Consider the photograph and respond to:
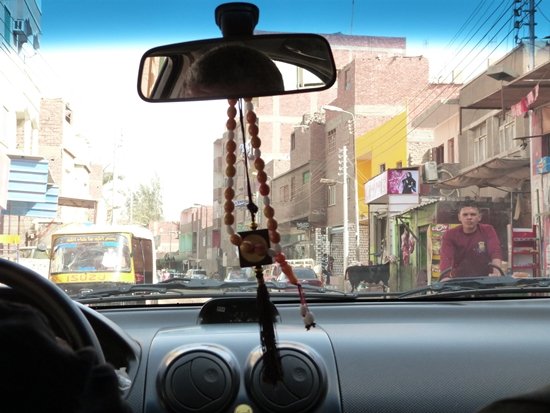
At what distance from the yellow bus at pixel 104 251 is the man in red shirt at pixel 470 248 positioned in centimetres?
336

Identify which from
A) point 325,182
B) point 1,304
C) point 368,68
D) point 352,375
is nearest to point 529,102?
point 325,182

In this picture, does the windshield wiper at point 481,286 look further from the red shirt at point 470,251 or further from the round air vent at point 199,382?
the round air vent at point 199,382

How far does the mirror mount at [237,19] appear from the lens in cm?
203

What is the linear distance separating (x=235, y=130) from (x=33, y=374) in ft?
3.36

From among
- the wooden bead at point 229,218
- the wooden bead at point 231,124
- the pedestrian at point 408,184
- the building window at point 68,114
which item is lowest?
the wooden bead at point 229,218

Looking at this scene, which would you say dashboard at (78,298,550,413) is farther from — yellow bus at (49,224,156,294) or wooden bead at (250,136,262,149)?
yellow bus at (49,224,156,294)

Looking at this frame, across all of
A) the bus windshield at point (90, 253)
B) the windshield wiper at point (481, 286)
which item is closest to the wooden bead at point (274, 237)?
the windshield wiper at point (481, 286)

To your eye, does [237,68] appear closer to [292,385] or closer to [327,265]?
[292,385]

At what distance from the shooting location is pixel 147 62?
7.78ft

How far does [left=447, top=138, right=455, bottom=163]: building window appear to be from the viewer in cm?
644

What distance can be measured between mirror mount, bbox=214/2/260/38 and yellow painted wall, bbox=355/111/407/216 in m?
3.91

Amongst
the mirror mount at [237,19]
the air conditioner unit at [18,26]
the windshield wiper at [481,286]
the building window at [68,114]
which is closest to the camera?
the mirror mount at [237,19]

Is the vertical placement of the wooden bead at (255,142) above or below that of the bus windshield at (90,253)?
above

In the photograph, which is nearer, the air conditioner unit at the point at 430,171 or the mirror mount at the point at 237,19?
the mirror mount at the point at 237,19
